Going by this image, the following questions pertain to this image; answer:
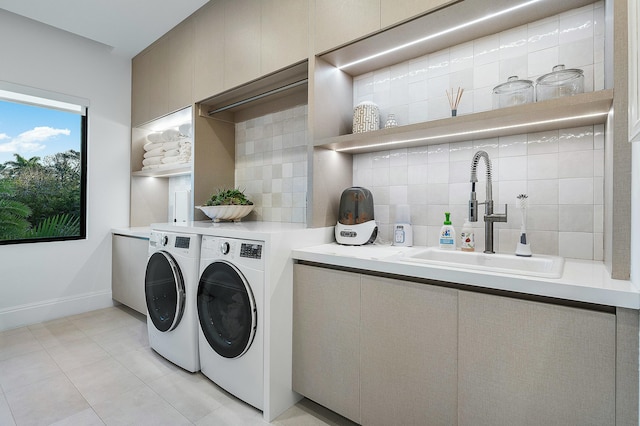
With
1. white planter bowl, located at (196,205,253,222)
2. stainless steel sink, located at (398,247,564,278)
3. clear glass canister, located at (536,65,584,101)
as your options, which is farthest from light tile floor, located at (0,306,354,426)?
clear glass canister, located at (536,65,584,101)

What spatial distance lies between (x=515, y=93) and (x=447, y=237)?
0.76 metres

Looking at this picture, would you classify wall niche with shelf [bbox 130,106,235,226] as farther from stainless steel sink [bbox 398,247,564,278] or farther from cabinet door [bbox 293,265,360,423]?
stainless steel sink [bbox 398,247,564,278]

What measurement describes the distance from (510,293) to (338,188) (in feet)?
4.12

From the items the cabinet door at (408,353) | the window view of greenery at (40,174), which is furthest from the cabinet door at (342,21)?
the window view of greenery at (40,174)

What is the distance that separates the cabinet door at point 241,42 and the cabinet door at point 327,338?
149cm

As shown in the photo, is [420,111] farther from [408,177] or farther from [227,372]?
[227,372]

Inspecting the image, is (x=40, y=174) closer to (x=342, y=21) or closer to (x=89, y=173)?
(x=89, y=173)

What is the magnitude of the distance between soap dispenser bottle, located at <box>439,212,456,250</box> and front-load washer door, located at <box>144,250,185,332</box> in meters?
1.59

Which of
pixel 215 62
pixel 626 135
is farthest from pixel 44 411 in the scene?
pixel 626 135

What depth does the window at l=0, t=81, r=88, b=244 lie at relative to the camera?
114 inches

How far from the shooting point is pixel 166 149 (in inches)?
132

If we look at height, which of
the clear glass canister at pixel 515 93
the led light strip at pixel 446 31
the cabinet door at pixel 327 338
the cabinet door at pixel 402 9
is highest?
the cabinet door at pixel 402 9

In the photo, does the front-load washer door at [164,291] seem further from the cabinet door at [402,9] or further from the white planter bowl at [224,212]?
the cabinet door at [402,9]

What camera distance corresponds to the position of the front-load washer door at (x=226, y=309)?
5.54ft
